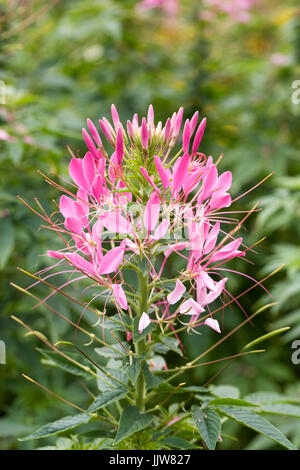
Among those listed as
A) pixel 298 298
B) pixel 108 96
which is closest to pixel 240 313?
pixel 298 298

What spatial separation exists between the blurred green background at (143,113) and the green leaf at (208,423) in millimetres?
635

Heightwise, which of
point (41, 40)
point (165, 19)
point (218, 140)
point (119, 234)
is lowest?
point (119, 234)

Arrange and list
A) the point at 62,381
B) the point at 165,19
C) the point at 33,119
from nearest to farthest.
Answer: the point at 33,119 < the point at 62,381 < the point at 165,19

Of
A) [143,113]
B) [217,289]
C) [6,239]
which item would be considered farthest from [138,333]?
[143,113]

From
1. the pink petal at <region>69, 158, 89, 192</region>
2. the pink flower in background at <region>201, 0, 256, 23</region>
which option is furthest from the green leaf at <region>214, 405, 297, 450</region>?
the pink flower in background at <region>201, 0, 256, 23</region>

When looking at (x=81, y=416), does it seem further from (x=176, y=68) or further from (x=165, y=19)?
(x=165, y=19)

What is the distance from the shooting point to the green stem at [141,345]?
85cm

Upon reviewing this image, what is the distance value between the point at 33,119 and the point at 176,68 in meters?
1.23

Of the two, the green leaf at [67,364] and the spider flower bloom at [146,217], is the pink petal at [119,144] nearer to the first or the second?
the spider flower bloom at [146,217]

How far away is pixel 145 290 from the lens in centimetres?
85

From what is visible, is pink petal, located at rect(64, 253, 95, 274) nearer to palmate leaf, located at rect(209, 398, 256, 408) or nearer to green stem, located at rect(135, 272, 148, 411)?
green stem, located at rect(135, 272, 148, 411)

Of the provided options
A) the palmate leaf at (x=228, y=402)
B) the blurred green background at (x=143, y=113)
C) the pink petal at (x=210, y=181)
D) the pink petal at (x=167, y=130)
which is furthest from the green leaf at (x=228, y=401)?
the blurred green background at (x=143, y=113)

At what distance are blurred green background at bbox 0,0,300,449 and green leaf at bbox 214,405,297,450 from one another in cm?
65

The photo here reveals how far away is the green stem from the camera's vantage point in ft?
2.80
